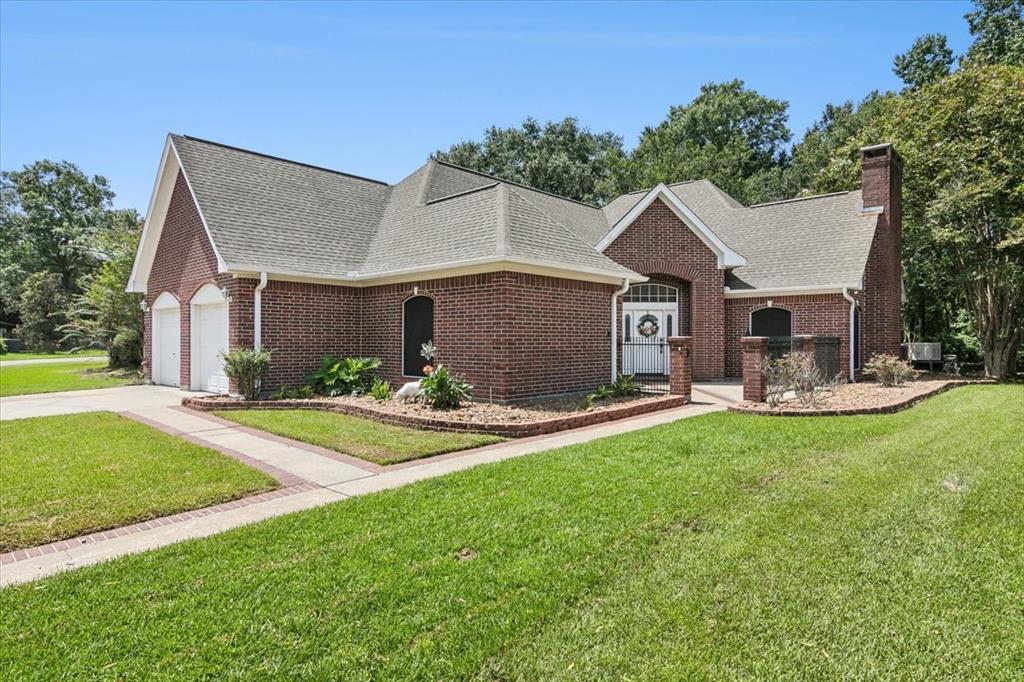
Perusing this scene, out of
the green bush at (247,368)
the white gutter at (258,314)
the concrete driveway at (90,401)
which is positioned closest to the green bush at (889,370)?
the green bush at (247,368)

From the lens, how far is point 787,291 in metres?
17.4

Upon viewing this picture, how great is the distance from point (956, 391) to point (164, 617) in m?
17.4

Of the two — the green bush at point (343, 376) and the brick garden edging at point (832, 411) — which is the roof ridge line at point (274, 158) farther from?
the brick garden edging at point (832, 411)

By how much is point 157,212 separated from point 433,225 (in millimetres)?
9271

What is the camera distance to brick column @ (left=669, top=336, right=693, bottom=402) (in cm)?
1274

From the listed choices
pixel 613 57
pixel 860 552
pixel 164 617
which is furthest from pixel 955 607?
pixel 613 57

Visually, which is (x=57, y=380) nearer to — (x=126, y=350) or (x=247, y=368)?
(x=126, y=350)

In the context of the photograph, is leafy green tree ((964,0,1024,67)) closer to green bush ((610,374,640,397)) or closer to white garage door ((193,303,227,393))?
green bush ((610,374,640,397))

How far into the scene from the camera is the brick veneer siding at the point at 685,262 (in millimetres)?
18078

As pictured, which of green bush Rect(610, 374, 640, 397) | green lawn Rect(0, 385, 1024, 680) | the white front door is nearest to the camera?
green lawn Rect(0, 385, 1024, 680)

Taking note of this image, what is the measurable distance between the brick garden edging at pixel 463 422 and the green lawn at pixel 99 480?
2862mm

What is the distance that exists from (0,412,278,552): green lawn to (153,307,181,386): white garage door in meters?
8.02

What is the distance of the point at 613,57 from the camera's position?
13.4 meters

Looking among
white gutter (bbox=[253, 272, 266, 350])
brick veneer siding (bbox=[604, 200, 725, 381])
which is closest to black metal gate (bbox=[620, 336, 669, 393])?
brick veneer siding (bbox=[604, 200, 725, 381])
